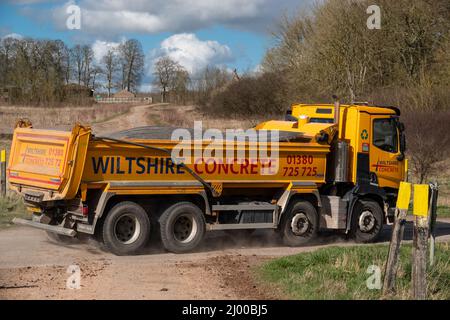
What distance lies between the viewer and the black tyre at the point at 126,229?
37.8 ft

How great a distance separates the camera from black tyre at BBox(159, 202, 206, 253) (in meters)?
12.0

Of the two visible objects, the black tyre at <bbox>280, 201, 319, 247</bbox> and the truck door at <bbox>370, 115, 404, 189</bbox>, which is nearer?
the black tyre at <bbox>280, 201, 319, 247</bbox>

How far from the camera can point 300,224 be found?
1373cm

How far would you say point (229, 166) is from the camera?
495 inches

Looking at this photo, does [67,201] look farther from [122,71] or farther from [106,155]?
[122,71]

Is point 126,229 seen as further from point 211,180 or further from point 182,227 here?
point 211,180

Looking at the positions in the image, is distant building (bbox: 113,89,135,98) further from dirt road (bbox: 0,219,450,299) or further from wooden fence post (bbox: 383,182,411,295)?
wooden fence post (bbox: 383,182,411,295)

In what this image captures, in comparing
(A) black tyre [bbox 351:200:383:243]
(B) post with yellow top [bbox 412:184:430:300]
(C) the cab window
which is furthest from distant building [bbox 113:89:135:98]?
(B) post with yellow top [bbox 412:184:430:300]

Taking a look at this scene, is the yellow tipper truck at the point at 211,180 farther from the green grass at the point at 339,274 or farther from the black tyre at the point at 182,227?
the green grass at the point at 339,274

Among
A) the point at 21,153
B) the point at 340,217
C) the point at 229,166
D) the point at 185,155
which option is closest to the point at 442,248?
the point at 340,217

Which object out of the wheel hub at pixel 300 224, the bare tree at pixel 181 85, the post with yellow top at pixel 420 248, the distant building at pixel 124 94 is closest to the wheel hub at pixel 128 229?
the wheel hub at pixel 300 224

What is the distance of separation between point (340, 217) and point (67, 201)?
564cm

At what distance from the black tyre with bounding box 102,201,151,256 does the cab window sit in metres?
5.47
